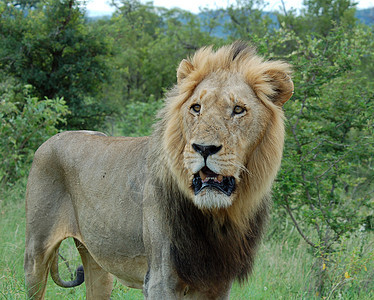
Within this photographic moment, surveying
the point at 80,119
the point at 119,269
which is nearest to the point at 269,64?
the point at 119,269

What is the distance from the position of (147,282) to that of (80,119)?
6.49 m

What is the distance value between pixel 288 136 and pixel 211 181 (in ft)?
9.27

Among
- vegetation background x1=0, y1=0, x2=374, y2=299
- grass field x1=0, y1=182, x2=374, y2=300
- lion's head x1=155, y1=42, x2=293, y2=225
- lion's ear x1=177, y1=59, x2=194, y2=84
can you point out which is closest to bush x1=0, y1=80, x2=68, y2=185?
vegetation background x1=0, y1=0, x2=374, y2=299

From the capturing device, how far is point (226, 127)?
2355 millimetres

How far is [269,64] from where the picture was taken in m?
2.66

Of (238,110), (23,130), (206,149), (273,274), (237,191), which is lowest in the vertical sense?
(273,274)

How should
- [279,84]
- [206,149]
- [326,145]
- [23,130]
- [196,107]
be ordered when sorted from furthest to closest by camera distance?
[23,130] < [326,145] < [279,84] < [196,107] < [206,149]

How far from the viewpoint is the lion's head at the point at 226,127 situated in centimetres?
231

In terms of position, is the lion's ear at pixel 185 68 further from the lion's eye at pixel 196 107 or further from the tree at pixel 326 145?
the tree at pixel 326 145

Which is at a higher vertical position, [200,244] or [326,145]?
[200,244]

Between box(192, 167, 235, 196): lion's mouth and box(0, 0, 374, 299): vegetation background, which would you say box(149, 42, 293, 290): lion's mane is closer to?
box(192, 167, 235, 196): lion's mouth

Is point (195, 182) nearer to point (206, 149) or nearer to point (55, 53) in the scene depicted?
point (206, 149)

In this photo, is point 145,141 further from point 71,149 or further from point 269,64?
point 269,64

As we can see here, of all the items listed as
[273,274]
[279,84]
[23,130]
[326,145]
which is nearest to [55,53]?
[23,130]
